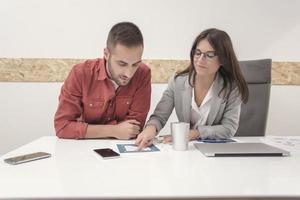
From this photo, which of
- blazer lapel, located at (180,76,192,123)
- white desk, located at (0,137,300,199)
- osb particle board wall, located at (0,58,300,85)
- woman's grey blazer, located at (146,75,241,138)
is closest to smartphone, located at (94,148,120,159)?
white desk, located at (0,137,300,199)

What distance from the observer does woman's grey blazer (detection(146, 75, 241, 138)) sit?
5.05 ft

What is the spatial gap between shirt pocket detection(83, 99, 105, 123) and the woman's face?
0.53 metres

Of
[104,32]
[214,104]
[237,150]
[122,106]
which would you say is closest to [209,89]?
[214,104]

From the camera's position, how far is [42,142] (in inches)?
51.5

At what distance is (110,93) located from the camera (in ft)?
5.08

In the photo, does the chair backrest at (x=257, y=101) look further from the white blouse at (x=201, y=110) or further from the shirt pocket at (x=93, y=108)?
the shirt pocket at (x=93, y=108)

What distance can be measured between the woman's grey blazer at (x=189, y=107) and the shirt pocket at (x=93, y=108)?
0.25 meters

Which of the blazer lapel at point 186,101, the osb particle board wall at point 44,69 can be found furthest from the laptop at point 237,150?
the osb particle board wall at point 44,69

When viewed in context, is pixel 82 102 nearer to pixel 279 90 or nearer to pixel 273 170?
pixel 273 170

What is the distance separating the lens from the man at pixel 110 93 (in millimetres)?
1389

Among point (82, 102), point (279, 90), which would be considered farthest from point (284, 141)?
point (279, 90)

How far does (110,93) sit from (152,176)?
0.78 meters

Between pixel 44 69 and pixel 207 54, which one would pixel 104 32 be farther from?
pixel 207 54

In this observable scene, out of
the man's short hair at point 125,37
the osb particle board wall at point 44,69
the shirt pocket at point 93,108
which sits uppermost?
the man's short hair at point 125,37
